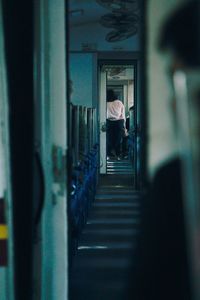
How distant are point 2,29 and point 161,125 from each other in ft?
3.06

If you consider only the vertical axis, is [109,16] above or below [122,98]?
above

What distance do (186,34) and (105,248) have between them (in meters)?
3.68

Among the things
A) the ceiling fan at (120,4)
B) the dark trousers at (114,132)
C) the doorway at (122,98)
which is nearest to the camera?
the ceiling fan at (120,4)

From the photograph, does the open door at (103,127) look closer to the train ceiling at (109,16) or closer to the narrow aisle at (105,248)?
the narrow aisle at (105,248)

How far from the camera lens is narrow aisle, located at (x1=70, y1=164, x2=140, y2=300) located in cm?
358

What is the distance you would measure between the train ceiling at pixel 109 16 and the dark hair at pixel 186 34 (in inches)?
213

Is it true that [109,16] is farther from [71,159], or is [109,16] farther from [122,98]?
[122,98]

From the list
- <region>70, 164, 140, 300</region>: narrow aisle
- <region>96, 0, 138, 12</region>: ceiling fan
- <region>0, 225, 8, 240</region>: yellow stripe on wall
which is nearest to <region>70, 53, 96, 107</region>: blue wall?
<region>96, 0, 138, 12</region>: ceiling fan

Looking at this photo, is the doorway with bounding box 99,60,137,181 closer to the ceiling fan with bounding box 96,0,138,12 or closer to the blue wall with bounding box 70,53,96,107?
the blue wall with bounding box 70,53,96,107

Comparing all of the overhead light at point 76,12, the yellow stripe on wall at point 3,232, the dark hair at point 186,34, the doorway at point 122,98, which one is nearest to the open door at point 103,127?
the doorway at point 122,98

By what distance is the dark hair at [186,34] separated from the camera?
3.70 ft

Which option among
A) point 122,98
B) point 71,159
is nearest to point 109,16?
point 71,159

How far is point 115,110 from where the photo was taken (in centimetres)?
1079

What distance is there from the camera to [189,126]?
3.50 feet
